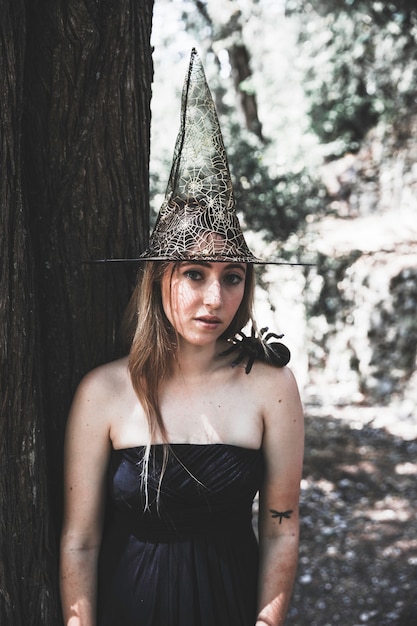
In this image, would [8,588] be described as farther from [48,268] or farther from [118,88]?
[118,88]

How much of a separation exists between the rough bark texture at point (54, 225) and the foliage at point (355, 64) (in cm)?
783

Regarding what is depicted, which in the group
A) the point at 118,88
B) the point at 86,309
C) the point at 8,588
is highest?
the point at 118,88

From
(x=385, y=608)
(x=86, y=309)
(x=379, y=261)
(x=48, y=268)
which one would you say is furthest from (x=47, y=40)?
(x=379, y=261)

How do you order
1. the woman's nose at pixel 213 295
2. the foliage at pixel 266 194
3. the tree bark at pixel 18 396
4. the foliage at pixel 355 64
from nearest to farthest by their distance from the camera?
the tree bark at pixel 18 396 < the woman's nose at pixel 213 295 < the foliage at pixel 266 194 < the foliage at pixel 355 64

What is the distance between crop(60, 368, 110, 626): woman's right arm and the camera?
2012 millimetres

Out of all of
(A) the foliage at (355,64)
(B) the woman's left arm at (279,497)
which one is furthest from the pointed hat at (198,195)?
(A) the foliage at (355,64)

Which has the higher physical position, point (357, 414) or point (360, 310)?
point (360, 310)

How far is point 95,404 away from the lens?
2025 mm

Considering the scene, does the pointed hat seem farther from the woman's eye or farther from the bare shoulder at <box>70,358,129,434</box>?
the bare shoulder at <box>70,358,129,434</box>

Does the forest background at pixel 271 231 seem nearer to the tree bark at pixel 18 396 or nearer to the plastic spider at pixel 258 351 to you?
the tree bark at pixel 18 396

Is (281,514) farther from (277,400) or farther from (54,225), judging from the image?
(54,225)

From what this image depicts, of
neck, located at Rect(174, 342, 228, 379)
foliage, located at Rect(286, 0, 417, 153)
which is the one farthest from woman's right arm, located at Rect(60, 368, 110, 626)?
foliage, located at Rect(286, 0, 417, 153)

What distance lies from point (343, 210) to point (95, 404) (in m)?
10.3

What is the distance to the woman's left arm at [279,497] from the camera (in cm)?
207
